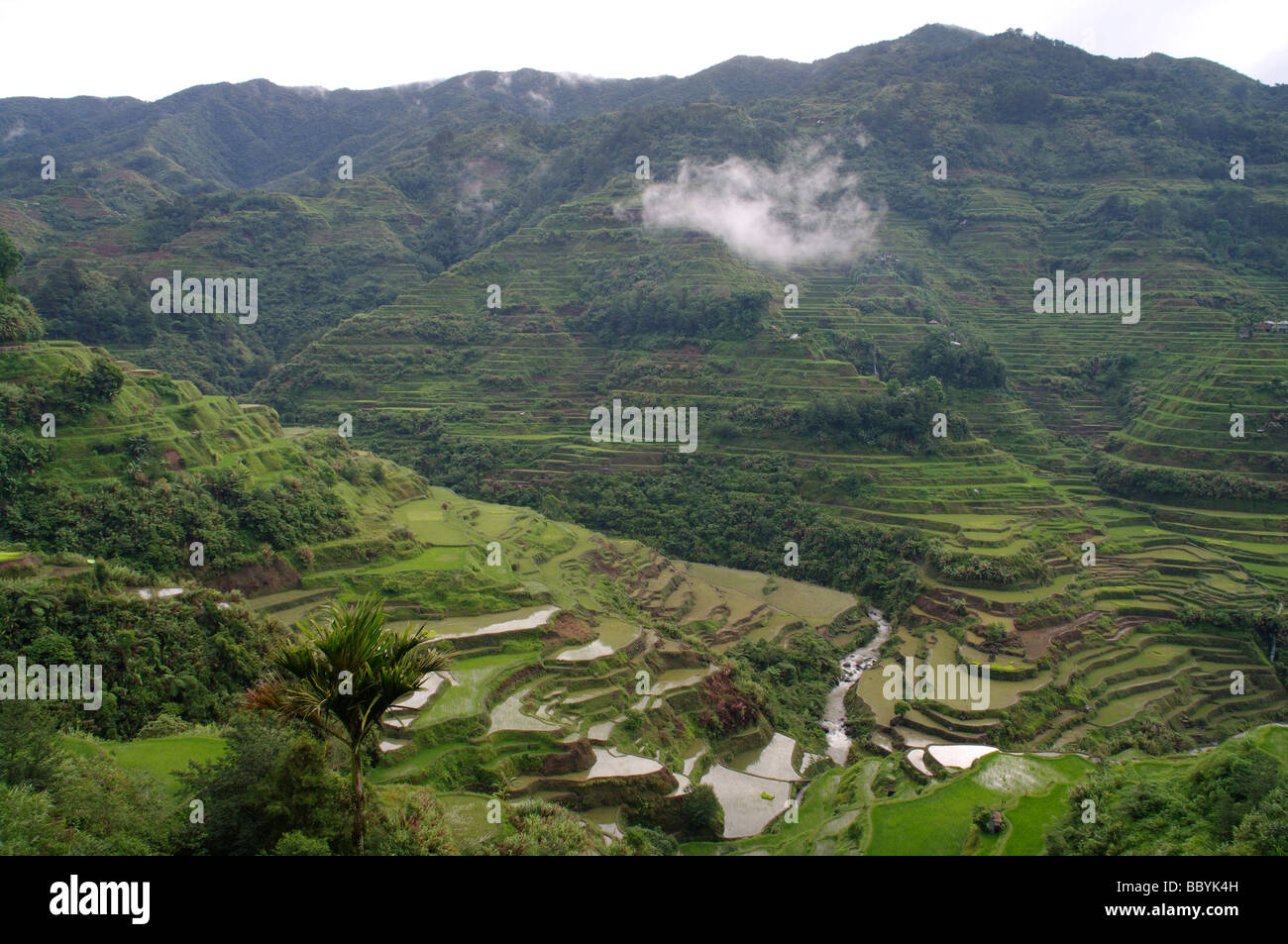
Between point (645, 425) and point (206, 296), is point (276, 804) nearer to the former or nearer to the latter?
point (645, 425)

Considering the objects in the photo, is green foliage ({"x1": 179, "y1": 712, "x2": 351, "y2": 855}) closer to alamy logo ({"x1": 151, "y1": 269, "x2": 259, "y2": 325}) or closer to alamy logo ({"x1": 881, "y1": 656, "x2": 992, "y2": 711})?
alamy logo ({"x1": 881, "y1": 656, "x2": 992, "y2": 711})

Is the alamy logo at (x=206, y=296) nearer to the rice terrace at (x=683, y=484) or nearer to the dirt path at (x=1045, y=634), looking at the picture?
the rice terrace at (x=683, y=484)

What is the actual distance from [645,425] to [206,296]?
40.3 metres

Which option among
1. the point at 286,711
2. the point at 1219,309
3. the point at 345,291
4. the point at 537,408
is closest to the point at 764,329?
the point at 537,408

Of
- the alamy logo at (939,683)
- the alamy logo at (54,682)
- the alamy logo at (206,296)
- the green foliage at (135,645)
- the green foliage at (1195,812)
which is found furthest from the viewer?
the alamy logo at (206,296)

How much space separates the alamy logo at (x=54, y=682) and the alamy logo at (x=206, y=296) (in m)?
46.8

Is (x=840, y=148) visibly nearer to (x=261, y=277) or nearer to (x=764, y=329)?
(x=764, y=329)

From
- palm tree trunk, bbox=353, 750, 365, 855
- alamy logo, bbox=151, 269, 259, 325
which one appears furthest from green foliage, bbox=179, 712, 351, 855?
alamy logo, bbox=151, 269, 259, 325

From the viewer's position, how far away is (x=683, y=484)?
41.7 metres

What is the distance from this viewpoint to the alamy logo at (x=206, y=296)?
5578 cm

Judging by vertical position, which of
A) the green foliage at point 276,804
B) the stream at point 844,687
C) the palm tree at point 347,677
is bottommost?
the stream at point 844,687

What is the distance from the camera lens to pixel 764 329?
4922cm

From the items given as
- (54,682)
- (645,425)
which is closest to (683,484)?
(645,425)
